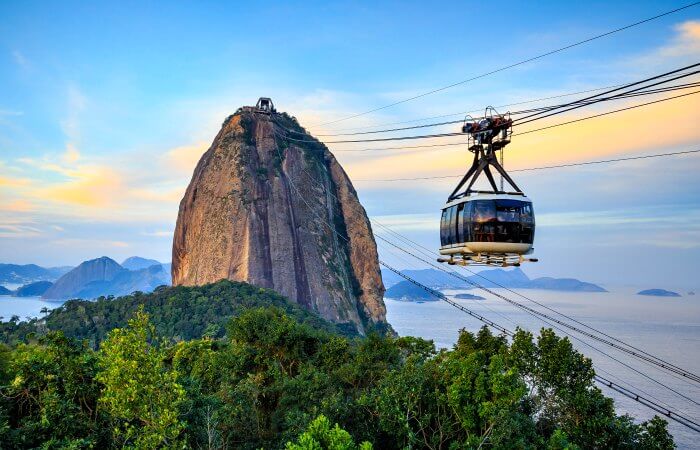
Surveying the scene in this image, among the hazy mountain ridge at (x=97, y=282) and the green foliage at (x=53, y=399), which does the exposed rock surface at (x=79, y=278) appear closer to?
the hazy mountain ridge at (x=97, y=282)

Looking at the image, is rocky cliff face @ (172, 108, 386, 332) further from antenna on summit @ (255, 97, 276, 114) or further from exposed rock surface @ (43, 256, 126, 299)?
exposed rock surface @ (43, 256, 126, 299)

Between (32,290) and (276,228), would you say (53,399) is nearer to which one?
(276,228)

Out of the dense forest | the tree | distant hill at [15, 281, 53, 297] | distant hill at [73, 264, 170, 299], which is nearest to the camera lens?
the tree

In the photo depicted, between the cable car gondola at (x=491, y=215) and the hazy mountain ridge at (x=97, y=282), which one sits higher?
the cable car gondola at (x=491, y=215)

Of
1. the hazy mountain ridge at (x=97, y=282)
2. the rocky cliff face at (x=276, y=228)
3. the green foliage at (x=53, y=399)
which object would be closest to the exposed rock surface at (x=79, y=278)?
the hazy mountain ridge at (x=97, y=282)

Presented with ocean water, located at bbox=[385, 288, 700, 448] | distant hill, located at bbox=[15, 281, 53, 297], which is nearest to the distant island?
distant hill, located at bbox=[15, 281, 53, 297]

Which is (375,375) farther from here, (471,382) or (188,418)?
(188,418)
